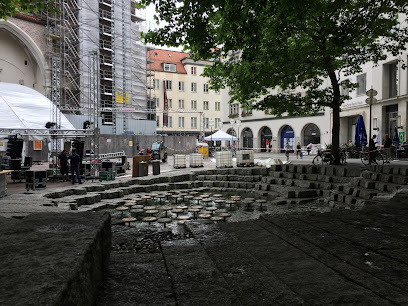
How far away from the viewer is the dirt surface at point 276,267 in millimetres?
2338

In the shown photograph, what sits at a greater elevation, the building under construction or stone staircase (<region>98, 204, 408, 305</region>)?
the building under construction

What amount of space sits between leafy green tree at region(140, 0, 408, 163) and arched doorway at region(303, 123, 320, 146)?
1526 centimetres

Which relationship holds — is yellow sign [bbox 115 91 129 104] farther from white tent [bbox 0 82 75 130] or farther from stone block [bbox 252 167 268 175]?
stone block [bbox 252 167 268 175]

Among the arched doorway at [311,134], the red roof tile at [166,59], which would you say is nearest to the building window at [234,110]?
the arched doorway at [311,134]

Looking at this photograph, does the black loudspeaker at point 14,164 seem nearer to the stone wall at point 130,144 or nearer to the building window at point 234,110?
the stone wall at point 130,144

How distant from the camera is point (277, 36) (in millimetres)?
9281

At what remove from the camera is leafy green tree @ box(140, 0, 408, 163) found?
667cm

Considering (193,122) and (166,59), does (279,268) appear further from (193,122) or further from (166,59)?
(166,59)

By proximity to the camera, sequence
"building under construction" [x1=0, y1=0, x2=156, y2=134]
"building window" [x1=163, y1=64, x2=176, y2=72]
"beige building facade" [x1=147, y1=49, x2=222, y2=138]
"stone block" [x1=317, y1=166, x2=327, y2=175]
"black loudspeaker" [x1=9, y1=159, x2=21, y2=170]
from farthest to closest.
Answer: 1. "building window" [x1=163, y1=64, x2=176, y2=72]
2. "beige building facade" [x1=147, y1=49, x2=222, y2=138]
3. "building under construction" [x1=0, y1=0, x2=156, y2=134]
4. "black loudspeaker" [x1=9, y1=159, x2=21, y2=170]
5. "stone block" [x1=317, y1=166, x2=327, y2=175]

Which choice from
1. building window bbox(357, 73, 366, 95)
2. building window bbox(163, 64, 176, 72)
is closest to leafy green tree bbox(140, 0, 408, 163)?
building window bbox(357, 73, 366, 95)

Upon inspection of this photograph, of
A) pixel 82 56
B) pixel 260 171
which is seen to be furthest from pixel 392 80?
pixel 82 56

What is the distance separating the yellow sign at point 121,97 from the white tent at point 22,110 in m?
15.6

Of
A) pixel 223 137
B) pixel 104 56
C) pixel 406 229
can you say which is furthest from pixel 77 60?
pixel 406 229

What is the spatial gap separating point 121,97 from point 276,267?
111 feet
